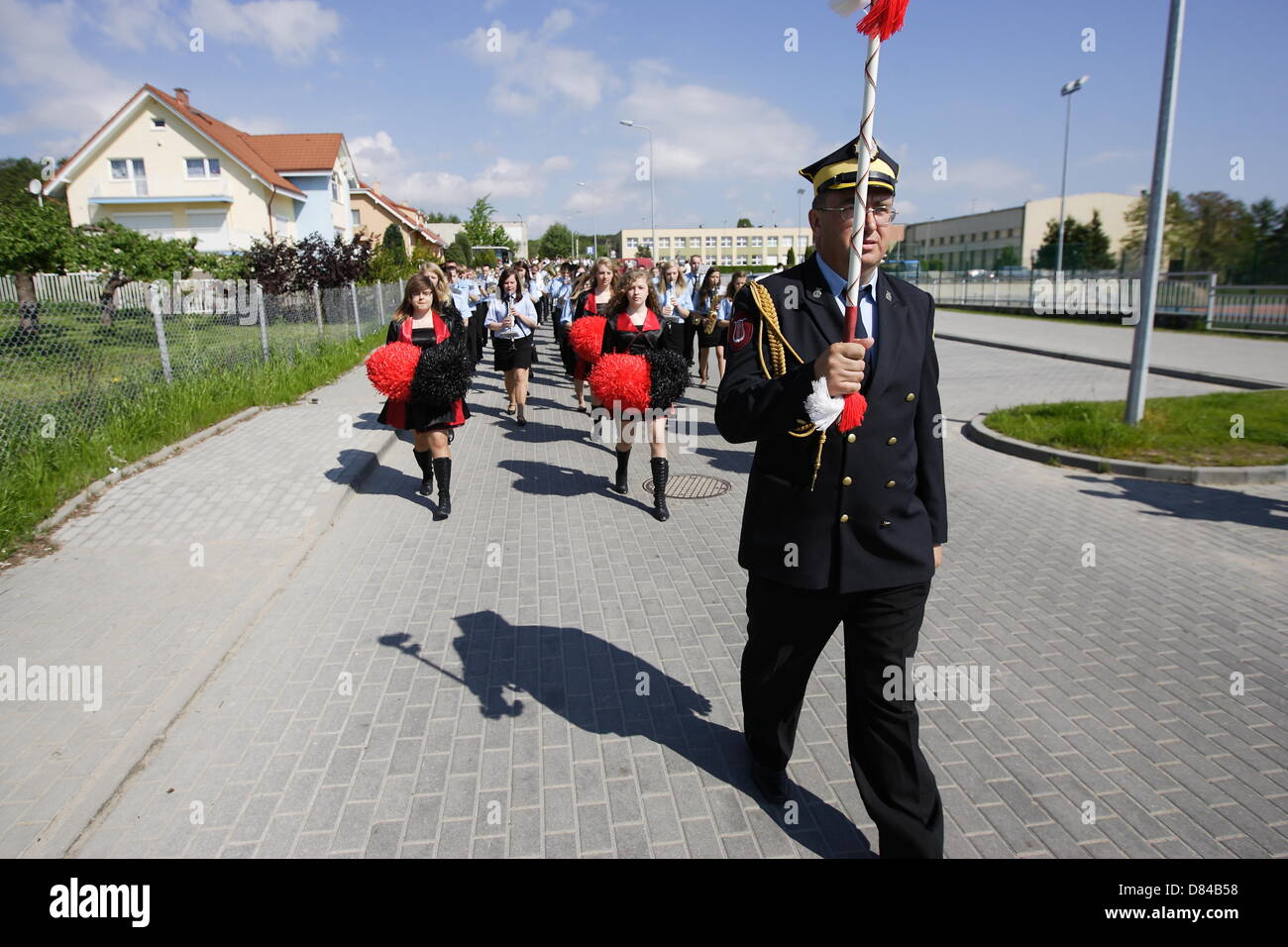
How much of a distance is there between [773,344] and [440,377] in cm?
500

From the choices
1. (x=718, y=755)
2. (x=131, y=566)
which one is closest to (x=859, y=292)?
(x=718, y=755)

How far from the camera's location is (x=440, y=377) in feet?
23.2

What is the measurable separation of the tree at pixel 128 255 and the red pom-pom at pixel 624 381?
619 inches

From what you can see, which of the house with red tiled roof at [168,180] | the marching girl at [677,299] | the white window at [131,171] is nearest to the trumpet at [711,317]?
the marching girl at [677,299]

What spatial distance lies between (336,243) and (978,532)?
2289 centimetres

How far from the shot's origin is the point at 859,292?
2.64 meters

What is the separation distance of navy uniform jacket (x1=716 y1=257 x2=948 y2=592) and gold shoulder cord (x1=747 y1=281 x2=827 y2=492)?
1 centimetres

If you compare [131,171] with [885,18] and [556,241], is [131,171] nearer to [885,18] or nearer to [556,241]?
[885,18]

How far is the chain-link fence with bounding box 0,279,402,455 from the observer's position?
7.50 m
